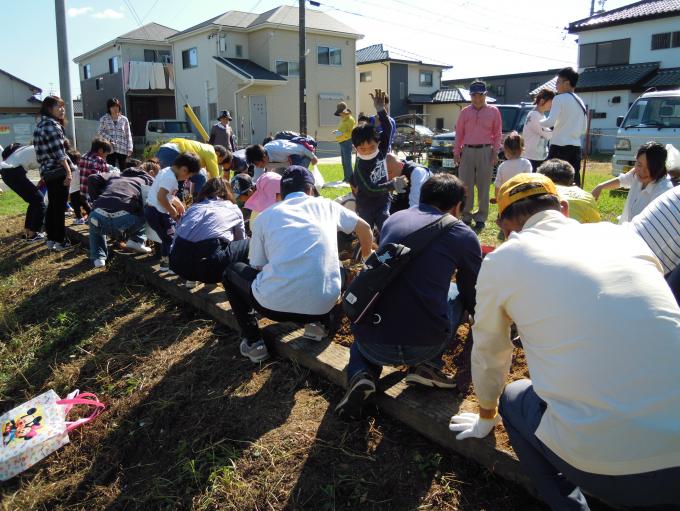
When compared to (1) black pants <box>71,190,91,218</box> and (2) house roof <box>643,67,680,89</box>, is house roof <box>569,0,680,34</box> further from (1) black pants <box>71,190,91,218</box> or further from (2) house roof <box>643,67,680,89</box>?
(1) black pants <box>71,190,91,218</box>

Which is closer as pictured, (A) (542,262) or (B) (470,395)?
(A) (542,262)

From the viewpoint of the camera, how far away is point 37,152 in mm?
6305

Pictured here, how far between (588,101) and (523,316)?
1104 inches

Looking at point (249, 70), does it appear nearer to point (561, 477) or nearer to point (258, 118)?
point (258, 118)

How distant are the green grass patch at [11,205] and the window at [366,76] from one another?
1056 inches

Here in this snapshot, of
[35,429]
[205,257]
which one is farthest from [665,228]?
[35,429]

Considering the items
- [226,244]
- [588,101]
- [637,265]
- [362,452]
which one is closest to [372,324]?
[362,452]

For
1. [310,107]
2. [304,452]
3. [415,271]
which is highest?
[310,107]

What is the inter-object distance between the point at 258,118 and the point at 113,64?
12668 mm

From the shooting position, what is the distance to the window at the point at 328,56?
27.2 meters

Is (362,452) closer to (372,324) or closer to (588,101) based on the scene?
(372,324)

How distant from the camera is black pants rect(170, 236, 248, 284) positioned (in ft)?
12.6

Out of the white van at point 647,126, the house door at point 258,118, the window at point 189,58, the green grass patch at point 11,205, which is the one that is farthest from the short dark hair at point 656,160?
the window at point 189,58

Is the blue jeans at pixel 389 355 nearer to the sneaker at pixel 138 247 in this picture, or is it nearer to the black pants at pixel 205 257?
the black pants at pixel 205 257
